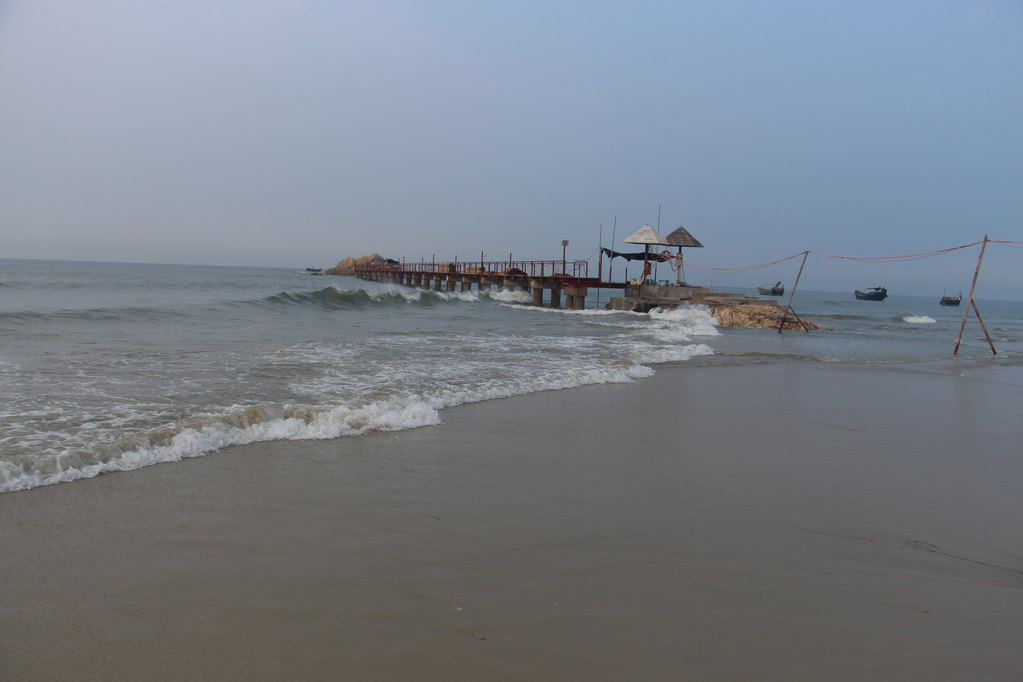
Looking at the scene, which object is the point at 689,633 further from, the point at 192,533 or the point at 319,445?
the point at 319,445

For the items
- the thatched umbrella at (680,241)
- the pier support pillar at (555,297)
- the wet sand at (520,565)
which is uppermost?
the thatched umbrella at (680,241)

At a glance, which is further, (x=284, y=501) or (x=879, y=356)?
(x=879, y=356)

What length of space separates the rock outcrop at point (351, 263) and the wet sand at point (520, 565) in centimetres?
9293

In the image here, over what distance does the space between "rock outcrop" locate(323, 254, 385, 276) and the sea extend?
77472 mm

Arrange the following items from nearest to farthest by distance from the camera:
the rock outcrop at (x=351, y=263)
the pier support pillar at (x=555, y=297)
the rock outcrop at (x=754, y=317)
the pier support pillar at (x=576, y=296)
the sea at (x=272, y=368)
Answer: the sea at (x=272, y=368), the rock outcrop at (x=754, y=317), the pier support pillar at (x=576, y=296), the pier support pillar at (x=555, y=297), the rock outcrop at (x=351, y=263)

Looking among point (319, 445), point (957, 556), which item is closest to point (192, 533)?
point (319, 445)

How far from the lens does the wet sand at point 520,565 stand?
2.35m

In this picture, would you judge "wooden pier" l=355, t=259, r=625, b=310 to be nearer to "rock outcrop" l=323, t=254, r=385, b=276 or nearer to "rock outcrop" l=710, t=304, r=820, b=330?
"rock outcrop" l=710, t=304, r=820, b=330

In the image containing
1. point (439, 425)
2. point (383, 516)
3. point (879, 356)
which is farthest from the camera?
point (879, 356)

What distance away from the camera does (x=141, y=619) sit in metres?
2.51

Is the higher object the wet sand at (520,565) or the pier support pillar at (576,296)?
the pier support pillar at (576,296)

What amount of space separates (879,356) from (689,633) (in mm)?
15831

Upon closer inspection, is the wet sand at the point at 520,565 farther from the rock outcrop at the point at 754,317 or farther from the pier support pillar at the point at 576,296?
the pier support pillar at the point at 576,296

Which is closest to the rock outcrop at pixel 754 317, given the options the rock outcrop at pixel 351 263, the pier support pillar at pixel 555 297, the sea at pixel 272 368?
the sea at pixel 272 368
